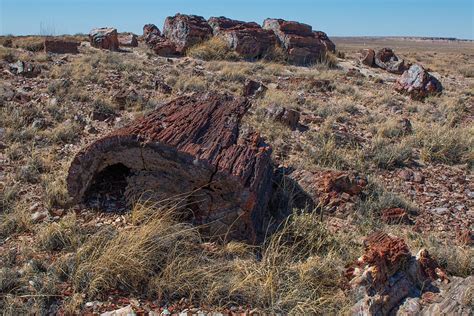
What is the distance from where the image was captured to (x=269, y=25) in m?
15.8

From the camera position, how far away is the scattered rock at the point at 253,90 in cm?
923

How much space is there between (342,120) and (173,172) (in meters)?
5.21

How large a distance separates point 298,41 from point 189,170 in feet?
38.6

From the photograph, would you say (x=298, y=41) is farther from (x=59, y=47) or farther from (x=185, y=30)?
(x=59, y=47)

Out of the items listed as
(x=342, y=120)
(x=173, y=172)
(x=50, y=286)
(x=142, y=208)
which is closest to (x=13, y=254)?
(x=50, y=286)

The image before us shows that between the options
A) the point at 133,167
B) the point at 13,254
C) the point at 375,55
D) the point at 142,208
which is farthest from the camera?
the point at 375,55

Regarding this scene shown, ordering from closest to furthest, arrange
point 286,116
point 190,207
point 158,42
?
point 190,207 → point 286,116 → point 158,42

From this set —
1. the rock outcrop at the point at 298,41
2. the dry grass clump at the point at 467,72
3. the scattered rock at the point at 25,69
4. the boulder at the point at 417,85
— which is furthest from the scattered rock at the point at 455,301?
the dry grass clump at the point at 467,72

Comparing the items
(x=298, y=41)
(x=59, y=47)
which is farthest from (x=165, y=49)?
(x=298, y=41)

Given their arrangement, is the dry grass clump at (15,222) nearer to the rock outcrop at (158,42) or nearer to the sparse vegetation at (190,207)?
the sparse vegetation at (190,207)

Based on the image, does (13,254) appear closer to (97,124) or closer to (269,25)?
(97,124)

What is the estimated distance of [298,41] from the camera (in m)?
14.6

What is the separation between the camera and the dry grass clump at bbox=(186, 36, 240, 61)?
12.6 meters

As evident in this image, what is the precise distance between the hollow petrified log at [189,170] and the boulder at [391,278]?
1064mm
